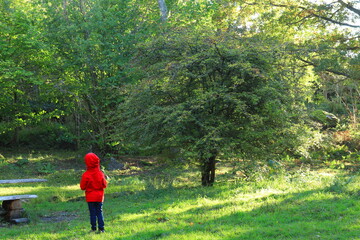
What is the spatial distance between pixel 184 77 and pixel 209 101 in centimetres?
136

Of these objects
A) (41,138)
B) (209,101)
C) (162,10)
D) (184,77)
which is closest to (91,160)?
(209,101)

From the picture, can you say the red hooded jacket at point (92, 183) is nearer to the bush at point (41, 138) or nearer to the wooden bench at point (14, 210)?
the wooden bench at point (14, 210)

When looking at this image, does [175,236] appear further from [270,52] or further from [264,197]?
[270,52]

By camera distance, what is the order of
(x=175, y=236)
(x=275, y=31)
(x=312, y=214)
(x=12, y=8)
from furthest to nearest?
1. (x=275, y=31)
2. (x=12, y=8)
3. (x=312, y=214)
4. (x=175, y=236)

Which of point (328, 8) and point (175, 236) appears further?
point (328, 8)

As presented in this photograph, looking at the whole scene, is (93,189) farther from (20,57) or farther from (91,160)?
(20,57)

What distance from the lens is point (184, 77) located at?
41.2 ft

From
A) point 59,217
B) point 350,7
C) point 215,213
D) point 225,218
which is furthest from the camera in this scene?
point 350,7

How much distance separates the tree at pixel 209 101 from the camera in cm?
1142

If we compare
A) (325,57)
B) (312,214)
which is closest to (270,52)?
(312,214)

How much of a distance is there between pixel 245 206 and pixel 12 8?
1877cm

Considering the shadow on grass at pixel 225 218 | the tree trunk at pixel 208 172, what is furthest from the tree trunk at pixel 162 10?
the shadow on grass at pixel 225 218

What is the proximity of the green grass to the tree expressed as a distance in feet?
4.60

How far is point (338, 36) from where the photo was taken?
67.9 feet
